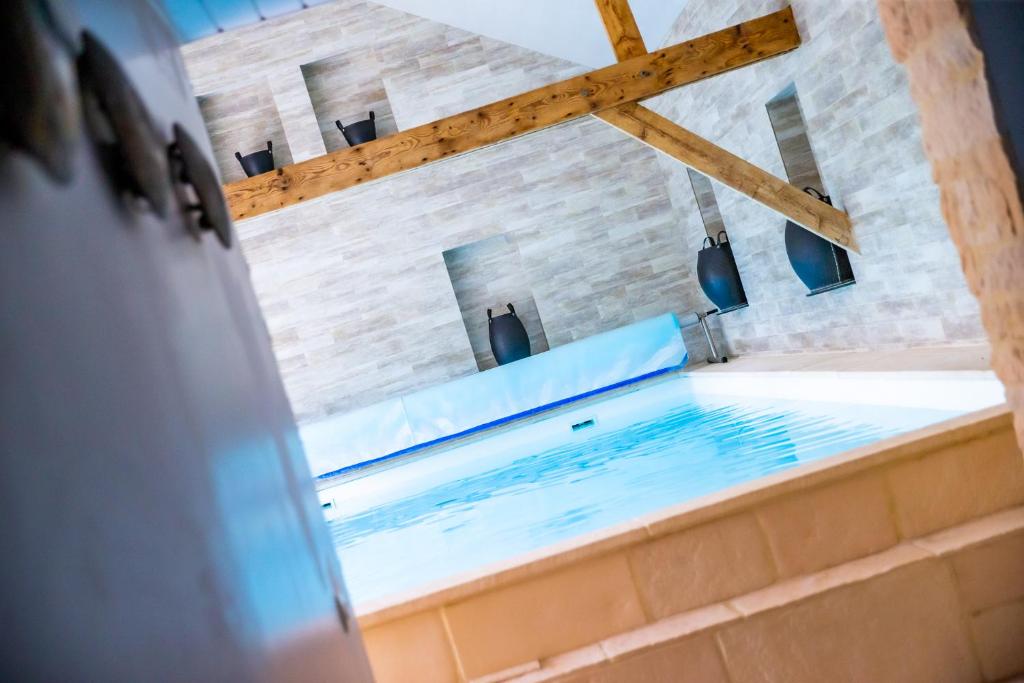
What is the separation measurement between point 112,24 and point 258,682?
2.48 feet

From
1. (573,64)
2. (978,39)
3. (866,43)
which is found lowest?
(978,39)

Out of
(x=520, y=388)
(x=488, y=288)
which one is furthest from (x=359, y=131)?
(x=520, y=388)

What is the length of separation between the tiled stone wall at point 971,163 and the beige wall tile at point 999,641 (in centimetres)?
64

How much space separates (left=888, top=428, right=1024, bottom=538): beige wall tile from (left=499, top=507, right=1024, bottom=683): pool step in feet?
0.45

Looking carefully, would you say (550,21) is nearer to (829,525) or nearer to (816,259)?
(816,259)

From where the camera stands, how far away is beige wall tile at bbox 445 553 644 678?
2143mm

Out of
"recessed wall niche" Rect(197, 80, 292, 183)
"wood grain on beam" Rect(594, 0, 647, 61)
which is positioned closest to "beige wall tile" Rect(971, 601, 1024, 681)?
"wood grain on beam" Rect(594, 0, 647, 61)

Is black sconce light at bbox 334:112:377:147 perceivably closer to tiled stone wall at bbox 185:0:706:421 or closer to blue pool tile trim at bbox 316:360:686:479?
tiled stone wall at bbox 185:0:706:421

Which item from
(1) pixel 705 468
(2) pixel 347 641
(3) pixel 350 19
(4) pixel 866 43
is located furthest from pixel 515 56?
(2) pixel 347 641

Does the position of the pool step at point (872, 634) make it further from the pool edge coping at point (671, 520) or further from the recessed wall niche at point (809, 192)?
the recessed wall niche at point (809, 192)

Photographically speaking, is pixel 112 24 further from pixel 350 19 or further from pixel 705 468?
pixel 350 19

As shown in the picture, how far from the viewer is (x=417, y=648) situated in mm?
2148

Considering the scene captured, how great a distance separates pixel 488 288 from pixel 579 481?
4.58 meters

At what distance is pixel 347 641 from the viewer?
1354 millimetres
